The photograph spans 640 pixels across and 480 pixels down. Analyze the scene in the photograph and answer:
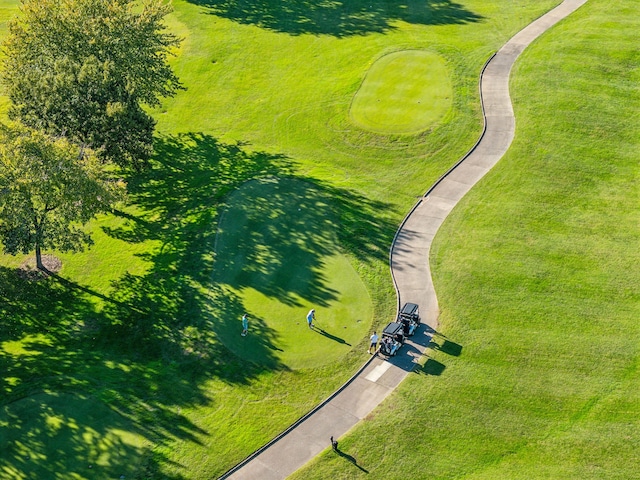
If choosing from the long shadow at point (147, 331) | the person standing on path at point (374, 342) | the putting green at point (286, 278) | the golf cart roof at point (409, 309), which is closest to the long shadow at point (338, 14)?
the long shadow at point (147, 331)

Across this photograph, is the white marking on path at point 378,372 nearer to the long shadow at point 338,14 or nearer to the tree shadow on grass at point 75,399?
the tree shadow on grass at point 75,399

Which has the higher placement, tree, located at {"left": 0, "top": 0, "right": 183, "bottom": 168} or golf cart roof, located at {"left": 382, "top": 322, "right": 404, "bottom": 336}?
tree, located at {"left": 0, "top": 0, "right": 183, "bottom": 168}

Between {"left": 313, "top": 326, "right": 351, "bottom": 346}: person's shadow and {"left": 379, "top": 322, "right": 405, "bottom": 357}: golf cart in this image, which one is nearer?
{"left": 379, "top": 322, "right": 405, "bottom": 357}: golf cart

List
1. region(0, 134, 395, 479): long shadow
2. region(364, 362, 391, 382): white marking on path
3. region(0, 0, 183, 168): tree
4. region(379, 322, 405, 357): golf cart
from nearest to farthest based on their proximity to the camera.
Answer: region(0, 134, 395, 479): long shadow
region(364, 362, 391, 382): white marking on path
region(379, 322, 405, 357): golf cart
region(0, 0, 183, 168): tree

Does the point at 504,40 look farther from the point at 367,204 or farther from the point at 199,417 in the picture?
the point at 199,417

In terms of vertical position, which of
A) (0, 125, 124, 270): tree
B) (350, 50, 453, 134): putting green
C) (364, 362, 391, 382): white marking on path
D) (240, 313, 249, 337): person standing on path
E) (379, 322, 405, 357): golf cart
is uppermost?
(350, 50, 453, 134): putting green

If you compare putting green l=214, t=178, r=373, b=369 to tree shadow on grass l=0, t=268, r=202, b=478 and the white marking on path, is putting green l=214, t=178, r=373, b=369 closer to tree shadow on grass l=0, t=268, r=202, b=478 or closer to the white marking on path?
the white marking on path

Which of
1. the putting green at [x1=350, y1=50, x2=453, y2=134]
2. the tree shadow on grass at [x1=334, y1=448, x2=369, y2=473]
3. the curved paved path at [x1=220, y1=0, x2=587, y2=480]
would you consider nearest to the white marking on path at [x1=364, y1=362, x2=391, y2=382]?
the curved paved path at [x1=220, y1=0, x2=587, y2=480]
